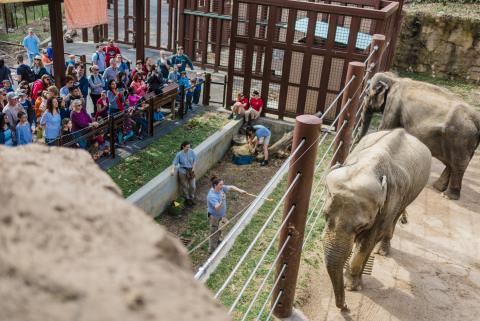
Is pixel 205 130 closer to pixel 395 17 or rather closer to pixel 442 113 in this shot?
pixel 442 113

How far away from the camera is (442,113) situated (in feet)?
31.1

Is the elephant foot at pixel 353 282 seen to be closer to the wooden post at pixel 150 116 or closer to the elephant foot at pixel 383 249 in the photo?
the elephant foot at pixel 383 249

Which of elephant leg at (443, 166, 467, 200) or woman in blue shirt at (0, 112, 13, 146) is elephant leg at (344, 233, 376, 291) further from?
woman in blue shirt at (0, 112, 13, 146)

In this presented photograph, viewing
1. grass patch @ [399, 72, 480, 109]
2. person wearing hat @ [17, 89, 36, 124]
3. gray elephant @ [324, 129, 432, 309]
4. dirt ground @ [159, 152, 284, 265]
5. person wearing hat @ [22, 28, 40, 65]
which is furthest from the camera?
grass patch @ [399, 72, 480, 109]

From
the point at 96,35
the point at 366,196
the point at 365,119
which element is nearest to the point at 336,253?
the point at 366,196

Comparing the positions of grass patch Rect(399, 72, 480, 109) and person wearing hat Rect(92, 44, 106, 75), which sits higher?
person wearing hat Rect(92, 44, 106, 75)

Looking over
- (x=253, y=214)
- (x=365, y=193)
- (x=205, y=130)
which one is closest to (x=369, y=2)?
(x=205, y=130)

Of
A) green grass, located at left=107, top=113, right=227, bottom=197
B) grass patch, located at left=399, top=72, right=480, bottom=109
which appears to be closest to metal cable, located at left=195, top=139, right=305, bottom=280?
green grass, located at left=107, top=113, right=227, bottom=197

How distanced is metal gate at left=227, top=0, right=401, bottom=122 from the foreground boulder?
11495 millimetres

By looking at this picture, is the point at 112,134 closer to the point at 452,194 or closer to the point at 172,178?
the point at 172,178

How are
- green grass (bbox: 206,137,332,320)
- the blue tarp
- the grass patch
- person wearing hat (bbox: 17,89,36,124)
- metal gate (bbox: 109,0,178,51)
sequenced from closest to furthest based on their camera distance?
green grass (bbox: 206,137,332,320)
person wearing hat (bbox: 17,89,36,124)
the blue tarp
the grass patch
metal gate (bbox: 109,0,178,51)

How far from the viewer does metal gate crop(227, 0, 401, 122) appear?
1232cm

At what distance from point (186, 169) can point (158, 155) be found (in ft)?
4.43

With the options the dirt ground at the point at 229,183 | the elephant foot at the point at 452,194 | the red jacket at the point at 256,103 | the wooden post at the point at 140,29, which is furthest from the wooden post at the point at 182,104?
the elephant foot at the point at 452,194
